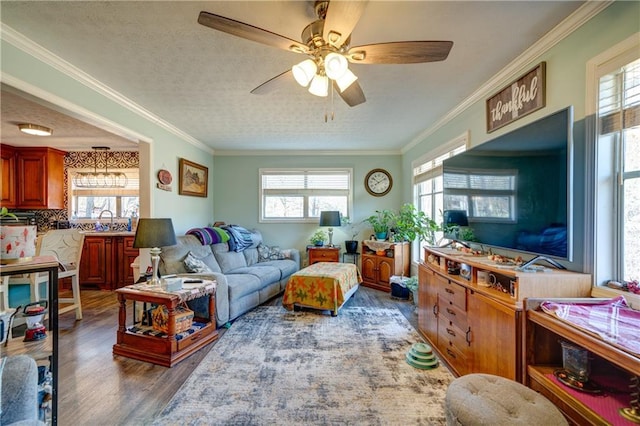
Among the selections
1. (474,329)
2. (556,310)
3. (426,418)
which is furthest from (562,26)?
(426,418)

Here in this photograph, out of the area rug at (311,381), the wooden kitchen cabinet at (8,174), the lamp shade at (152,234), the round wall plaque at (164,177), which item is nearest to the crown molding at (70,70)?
the round wall plaque at (164,177)

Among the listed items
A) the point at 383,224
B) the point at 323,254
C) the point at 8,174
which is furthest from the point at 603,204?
the point at 8,174

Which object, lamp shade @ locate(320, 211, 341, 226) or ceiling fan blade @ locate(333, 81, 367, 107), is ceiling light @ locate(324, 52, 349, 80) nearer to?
ceiling fan blade @ locate(333, 81, 367, 107)

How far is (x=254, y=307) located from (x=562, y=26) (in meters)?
3.96

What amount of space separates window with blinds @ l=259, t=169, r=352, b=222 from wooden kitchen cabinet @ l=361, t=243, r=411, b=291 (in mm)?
1127

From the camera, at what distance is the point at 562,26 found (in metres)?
1.74

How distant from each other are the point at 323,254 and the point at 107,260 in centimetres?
359

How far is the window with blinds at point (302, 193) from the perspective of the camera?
17.9 feet

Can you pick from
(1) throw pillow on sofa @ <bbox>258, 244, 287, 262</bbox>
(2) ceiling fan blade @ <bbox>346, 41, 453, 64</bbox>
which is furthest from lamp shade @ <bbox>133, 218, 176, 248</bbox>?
(1) throw pillow on sofa @ <bbox>258, 244, 287, 262</bbox>

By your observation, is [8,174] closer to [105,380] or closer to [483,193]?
[105,380]

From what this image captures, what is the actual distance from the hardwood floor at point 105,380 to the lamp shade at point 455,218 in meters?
1.29

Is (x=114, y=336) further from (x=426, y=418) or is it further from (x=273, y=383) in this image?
(x=426, y=418)

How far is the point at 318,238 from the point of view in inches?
200

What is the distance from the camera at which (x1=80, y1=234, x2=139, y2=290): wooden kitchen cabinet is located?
4.41 meters
